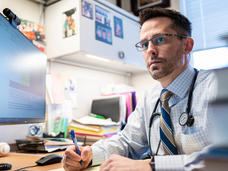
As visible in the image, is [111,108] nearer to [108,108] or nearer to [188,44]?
[108,108]

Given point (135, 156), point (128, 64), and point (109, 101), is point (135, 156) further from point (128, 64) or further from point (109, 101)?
point (128, 64)

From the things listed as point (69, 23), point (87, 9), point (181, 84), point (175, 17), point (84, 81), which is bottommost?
point (181, 84)

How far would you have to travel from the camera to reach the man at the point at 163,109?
0.78 meters

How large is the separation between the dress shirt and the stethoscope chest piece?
0.06ft

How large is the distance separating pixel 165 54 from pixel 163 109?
0.88ft

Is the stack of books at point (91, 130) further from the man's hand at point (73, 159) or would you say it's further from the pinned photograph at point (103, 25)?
the pinned photograph at point (103, 25)

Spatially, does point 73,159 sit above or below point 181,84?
below

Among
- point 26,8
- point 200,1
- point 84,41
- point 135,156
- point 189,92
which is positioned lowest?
point 135,156

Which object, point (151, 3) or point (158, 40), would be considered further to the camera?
point (151, 3)

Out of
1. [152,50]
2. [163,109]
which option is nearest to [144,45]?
[152,50]

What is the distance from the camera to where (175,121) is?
0.87 metres

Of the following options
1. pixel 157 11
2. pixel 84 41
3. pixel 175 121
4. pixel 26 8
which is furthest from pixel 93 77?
pixel 175 121

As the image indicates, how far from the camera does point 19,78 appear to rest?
94cm

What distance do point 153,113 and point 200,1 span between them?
1.66 m
